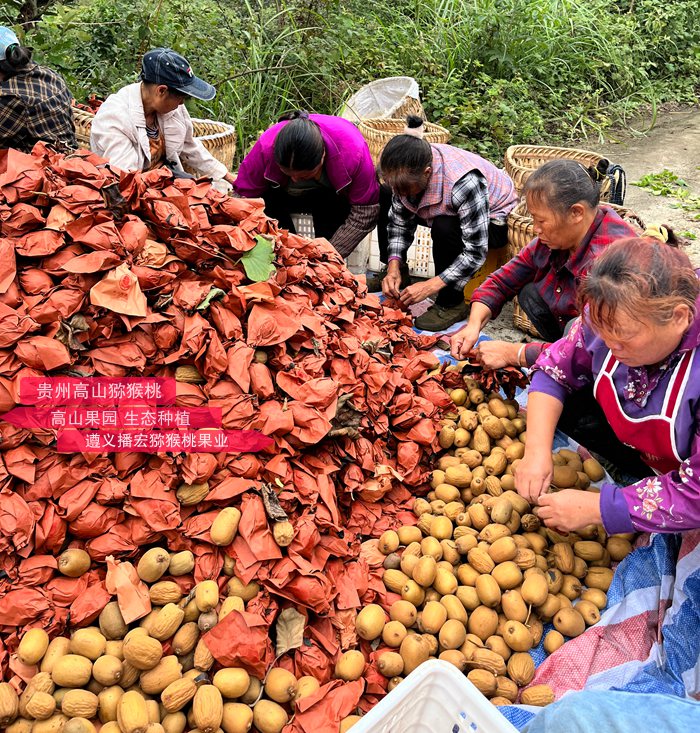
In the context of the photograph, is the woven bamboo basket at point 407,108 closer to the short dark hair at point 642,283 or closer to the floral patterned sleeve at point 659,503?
the short dark hair at point 642,283

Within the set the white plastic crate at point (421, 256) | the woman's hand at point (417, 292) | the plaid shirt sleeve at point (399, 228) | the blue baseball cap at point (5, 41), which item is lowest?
the white plastic crate at point (421, 256)

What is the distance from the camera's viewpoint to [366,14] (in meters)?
7.03

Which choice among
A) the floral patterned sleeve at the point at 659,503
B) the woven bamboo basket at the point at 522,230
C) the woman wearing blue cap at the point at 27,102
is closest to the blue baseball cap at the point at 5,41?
the woman wearing blue cap at the point at 27,102

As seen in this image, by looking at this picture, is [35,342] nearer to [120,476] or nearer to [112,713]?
[120,476]

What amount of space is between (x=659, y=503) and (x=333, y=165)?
8.70 ft

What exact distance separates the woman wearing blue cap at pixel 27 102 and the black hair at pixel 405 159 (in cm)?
179

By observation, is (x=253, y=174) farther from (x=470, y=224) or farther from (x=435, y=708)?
(x=435, y=708)

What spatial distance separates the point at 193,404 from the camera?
6.82ft

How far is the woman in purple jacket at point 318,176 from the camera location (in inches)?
131

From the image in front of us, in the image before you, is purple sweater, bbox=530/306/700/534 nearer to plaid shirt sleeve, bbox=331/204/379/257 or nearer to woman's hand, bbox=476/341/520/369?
woman's hand, bbox=476/341/520/369

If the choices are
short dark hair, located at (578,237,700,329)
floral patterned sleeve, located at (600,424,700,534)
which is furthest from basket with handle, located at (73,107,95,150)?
floral patterned sleeve, located at (600,424,700,534)

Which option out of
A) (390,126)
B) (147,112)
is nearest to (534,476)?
(147,112)

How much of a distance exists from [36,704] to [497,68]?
24.0 ft

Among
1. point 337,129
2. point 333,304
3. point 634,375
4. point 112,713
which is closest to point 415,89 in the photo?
point 337,129
